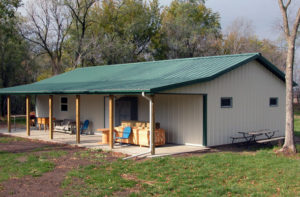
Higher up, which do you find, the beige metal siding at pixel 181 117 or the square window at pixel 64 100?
the square window at pixel 64 100

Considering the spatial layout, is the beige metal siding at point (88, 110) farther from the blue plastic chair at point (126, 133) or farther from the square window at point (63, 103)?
the blue plastic chair at point (126, 133)

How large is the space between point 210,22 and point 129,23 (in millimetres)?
10142

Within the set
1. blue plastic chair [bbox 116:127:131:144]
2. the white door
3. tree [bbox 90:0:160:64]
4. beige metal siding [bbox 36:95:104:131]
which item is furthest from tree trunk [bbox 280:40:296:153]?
tree [bbox 90:0:160:64]

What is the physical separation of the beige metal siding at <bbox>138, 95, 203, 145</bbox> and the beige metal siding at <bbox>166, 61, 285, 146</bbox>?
1.26 ft

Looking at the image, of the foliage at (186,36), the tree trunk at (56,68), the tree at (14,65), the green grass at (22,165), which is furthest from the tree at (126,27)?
the green grass at (22,165)

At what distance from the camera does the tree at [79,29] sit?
1155 inches

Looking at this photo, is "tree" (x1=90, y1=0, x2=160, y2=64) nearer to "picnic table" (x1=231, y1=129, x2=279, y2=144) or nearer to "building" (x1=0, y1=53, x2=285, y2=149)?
"building" (x1=0, y1=53, x2=285, y2=149)

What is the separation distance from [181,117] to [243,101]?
273 cm

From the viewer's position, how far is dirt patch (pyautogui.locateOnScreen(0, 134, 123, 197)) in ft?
21.2

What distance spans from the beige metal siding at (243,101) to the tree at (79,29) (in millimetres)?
18084

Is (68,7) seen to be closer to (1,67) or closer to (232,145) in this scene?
(1,67)

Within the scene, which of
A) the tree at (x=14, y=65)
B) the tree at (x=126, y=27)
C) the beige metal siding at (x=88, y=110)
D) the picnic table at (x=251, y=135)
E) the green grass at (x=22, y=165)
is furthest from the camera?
the tree at (x=126, y=27)

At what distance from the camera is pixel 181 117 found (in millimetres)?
12344

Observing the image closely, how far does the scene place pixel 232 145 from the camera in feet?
40.8
